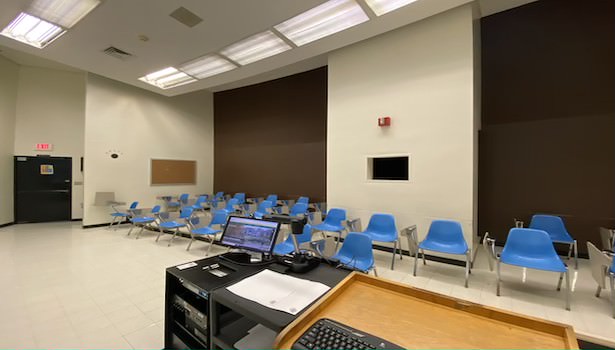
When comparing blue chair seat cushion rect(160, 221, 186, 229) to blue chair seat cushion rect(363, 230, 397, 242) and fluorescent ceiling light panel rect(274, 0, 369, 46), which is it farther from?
fluorescent ceiling light panel rect(274, 0, 369, 46)

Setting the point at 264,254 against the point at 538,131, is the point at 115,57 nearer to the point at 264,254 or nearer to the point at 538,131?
the point at 264,254

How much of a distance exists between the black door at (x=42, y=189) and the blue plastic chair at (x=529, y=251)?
428 inches

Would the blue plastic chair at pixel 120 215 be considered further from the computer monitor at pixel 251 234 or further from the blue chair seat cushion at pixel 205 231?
the computer monitor at pixel 251 234

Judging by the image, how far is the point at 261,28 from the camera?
429 cm

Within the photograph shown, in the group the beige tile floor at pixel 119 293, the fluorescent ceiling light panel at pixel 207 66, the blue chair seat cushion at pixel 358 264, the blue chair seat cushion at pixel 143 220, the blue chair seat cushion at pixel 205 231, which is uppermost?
the fluorescent ceiling light panel at pixel 207 66

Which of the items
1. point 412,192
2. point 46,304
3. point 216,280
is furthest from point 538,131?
point 46,304

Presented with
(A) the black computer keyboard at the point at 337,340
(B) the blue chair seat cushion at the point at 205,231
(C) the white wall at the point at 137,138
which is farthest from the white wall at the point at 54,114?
(A) the black computer keyboard at the point at 337,340

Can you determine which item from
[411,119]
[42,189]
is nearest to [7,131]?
[42,189]

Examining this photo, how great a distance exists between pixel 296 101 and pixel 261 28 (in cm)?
346

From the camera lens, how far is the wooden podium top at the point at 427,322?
963 millimetres

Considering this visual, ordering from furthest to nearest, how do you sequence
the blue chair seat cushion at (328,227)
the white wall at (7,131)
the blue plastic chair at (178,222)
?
the white wall at (7,131)
the blue plastic chair at (178,222)
the blue chair seat cushion at (328,227)

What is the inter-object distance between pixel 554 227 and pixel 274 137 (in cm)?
681

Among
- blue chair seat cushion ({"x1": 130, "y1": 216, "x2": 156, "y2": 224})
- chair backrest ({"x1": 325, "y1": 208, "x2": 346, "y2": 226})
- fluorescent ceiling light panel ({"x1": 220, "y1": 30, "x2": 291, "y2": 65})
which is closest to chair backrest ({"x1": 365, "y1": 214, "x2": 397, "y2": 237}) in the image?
chair backrest ({"x1": 325, "y1": 208, "x2": 346, "y2": 226})

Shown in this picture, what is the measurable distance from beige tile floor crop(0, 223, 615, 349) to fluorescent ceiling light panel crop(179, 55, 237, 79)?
13.4 ft
